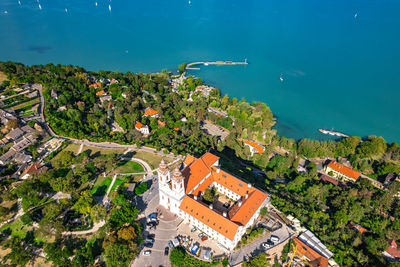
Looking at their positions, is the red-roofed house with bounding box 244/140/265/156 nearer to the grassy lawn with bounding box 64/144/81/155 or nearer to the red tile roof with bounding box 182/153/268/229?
the red tile roof with bounding box 182/153/268/229

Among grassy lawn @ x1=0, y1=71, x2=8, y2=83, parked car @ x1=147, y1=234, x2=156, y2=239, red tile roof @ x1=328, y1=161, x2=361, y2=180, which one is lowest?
red tile roof @ x1=328, y1=161, x2=361, y2=180

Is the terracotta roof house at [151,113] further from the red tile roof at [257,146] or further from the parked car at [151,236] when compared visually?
the parked car at [151,236]

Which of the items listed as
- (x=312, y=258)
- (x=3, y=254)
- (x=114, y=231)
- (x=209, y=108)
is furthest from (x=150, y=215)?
(x=209, y=108)

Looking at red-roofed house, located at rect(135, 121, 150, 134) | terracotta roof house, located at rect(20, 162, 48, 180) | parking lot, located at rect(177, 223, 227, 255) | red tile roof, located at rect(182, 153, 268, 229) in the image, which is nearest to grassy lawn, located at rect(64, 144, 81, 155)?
terracotta roof house, located at rect(20, 162, 48, 180)

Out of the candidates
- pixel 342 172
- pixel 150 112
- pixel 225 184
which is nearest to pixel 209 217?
pixel 225 184

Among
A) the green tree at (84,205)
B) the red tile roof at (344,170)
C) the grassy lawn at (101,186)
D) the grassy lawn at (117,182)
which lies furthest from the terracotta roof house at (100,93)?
the red tile roof at (344,170)
